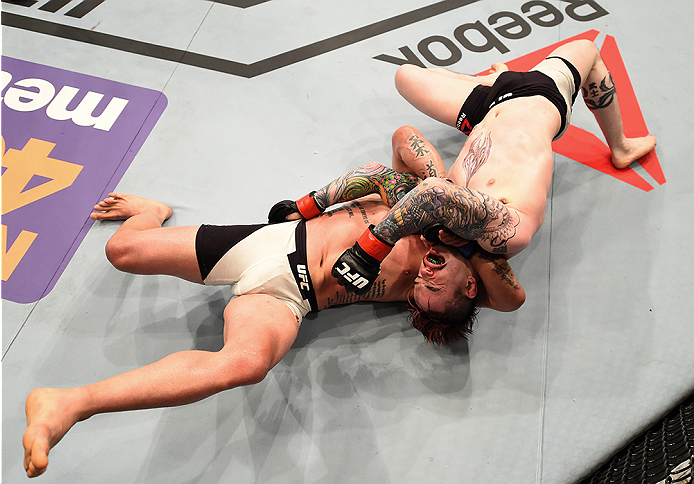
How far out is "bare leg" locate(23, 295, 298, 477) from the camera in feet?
4.33

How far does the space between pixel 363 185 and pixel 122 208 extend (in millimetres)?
1129

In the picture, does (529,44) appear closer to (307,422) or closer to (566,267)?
(566,267)

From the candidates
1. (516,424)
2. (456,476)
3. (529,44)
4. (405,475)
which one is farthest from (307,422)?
(529,44)

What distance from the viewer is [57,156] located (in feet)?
8.39

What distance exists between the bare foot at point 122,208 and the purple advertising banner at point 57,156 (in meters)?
0.10

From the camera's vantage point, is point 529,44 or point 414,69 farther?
point 529,44

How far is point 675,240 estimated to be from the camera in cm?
259

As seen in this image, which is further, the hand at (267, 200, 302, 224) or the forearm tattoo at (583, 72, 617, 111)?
the forearm tattoo at (583, 72, 617, 111)

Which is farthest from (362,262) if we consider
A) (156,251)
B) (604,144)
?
(604,144)

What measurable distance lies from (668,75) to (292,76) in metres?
2.27

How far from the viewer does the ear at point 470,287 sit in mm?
1909

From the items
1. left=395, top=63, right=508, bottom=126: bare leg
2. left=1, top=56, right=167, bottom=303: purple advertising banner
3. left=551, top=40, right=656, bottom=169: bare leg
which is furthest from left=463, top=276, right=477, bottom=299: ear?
left=1, top=56, right=167, bottom=303: purple advertising banner

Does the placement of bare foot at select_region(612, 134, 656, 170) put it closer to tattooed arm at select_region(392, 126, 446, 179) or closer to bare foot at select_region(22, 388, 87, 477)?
tattooed arm at select_region(392, 126, 446, 179)

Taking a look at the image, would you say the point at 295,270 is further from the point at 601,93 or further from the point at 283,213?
the point at 601,93
